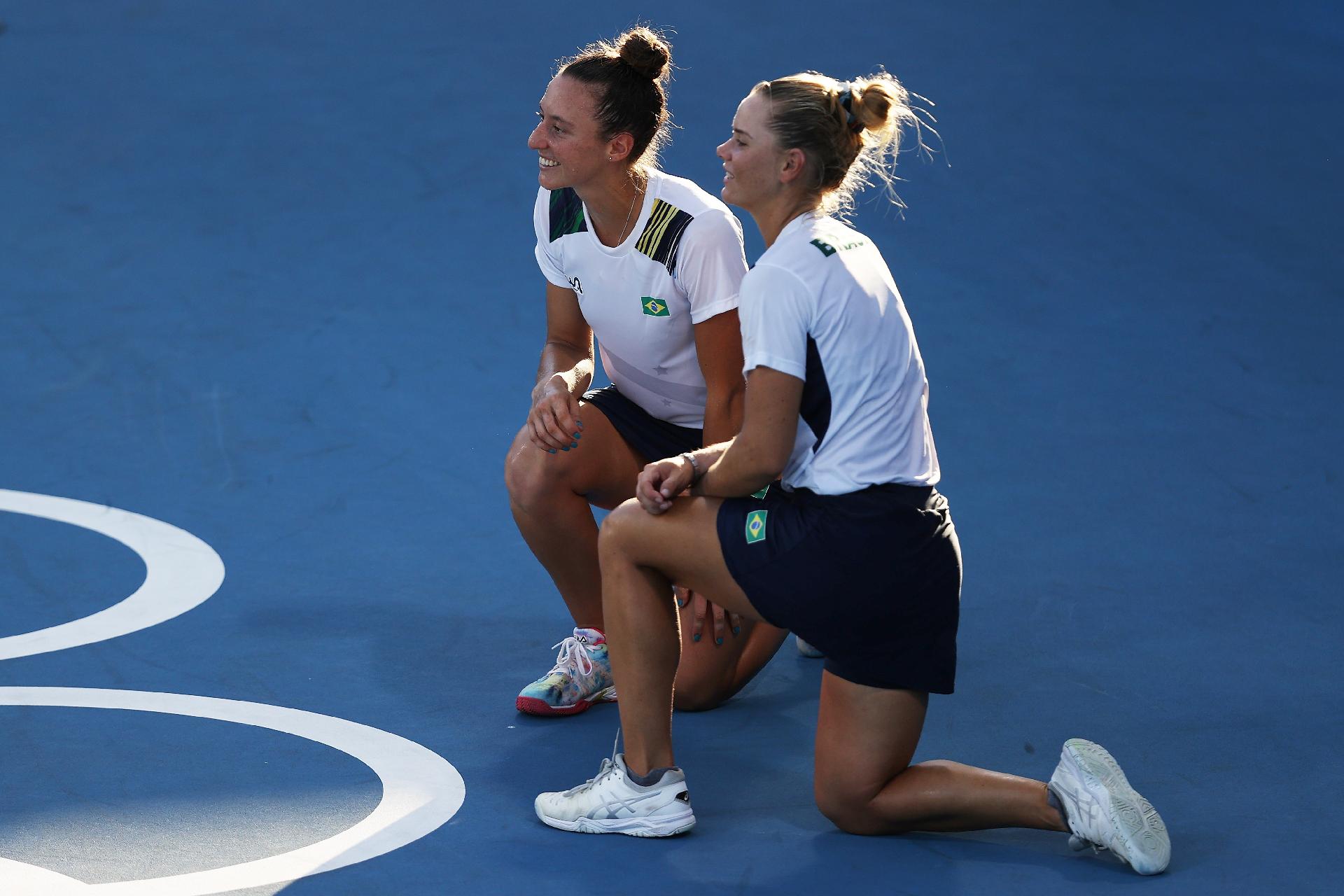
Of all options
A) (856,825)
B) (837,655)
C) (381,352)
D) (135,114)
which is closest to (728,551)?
(837,655)

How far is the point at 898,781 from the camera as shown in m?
2.45

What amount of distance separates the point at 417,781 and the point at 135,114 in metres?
4.53

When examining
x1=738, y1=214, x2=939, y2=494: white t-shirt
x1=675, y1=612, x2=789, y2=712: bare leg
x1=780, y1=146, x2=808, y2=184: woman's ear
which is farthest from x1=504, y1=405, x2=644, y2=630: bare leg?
x1=780, y1=146, x2=808, y2=184: woman's ear

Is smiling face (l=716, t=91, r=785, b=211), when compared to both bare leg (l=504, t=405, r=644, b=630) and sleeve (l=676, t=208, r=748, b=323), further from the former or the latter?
bare leg (l=504, t=405, r=644, b=630)

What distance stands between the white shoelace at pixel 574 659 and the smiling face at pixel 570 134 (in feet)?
3.15

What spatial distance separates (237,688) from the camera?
3.04m

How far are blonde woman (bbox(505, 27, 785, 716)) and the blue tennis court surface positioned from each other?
0.55ft

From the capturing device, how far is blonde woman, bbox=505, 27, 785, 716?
2924mm

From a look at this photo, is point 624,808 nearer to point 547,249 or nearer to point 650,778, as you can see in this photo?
point 650,778

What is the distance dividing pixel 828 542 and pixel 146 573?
2.01m

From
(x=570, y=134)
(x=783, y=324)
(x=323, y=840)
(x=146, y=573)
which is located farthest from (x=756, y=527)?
(x=146, y=573)

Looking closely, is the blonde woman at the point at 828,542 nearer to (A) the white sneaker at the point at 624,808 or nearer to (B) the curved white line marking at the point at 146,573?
(A) the white sneaker at the point at 624,808

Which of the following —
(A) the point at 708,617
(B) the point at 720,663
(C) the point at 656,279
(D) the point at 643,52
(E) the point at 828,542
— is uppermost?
(D) the point at 643,52

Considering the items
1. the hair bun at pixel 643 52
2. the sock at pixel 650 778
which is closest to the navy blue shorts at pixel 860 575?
the sock at pixel 650 778
